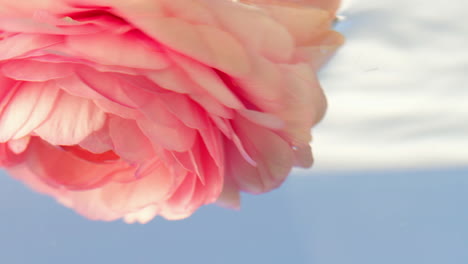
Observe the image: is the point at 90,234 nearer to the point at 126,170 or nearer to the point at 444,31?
the point at 126,170

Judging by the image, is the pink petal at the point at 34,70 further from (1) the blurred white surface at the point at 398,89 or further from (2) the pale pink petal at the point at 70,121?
(1) the blurred white surface at the point at 398,89

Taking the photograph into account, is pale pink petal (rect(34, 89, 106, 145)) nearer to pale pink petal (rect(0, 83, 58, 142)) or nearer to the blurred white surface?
pale pink petal (rect(0, 83, 58, 142))

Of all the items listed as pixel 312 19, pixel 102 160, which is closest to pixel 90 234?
pixel 102 160

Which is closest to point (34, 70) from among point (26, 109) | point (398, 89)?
point (26, 109)

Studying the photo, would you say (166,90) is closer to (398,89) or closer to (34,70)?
(34,70)

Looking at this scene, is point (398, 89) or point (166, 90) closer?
point (166, 90)

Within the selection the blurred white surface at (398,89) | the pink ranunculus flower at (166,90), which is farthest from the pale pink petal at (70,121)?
the blurred white surface at (398,89)

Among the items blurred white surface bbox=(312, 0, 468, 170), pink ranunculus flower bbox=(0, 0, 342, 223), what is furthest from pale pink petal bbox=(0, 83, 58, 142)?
blurred white surface bbox=(312, 0, 468, 170)
